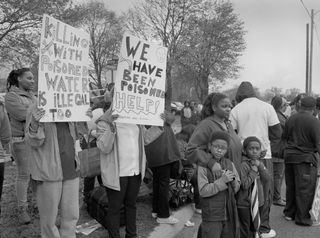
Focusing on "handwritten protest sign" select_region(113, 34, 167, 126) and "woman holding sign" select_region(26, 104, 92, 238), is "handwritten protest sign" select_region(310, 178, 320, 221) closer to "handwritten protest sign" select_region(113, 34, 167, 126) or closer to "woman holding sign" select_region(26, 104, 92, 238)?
"handwritten protest sign" select_region(113, 34, 167, 126)

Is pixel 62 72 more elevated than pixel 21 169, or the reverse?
pixel 62 72

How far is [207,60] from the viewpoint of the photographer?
29.6 m

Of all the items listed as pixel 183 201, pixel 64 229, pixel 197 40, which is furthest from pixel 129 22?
pixel 64 229

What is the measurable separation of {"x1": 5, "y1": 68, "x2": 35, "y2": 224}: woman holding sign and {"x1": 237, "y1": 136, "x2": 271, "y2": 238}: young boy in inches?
96.1

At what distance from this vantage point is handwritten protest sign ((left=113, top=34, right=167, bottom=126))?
373 centimetres

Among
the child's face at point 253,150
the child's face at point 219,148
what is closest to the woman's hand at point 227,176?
the child's face at point 219,148

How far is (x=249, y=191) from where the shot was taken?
3742 millimetres

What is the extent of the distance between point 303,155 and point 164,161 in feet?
6.44

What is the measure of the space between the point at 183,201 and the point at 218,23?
25.7 m

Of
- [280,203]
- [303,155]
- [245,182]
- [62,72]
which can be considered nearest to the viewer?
[62,72]

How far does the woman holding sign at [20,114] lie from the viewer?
3996 millimetres

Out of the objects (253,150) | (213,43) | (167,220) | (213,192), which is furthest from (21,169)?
(213,43)

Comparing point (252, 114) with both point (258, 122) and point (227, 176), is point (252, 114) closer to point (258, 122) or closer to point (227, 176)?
point (258, 122)

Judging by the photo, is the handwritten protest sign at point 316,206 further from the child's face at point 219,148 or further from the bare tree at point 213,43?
the bare tree at point 213,43
